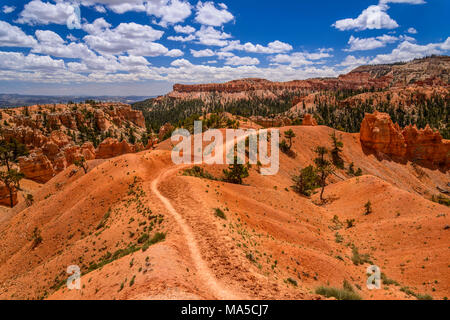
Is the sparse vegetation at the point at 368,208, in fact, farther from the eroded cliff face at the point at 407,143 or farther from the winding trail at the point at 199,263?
the eroded cliff face at the point at 407,143

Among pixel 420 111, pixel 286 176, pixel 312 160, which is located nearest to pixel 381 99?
pixel 420 111

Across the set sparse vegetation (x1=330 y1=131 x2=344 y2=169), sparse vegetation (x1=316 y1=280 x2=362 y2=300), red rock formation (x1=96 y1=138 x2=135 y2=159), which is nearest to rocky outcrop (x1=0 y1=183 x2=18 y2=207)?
red rock formation (x1=96 y1=138 x2=135 y2=159)

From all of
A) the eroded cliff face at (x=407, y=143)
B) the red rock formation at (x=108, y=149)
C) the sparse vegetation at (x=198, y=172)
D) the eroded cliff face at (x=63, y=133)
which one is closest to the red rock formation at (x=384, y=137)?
the eroded cliff face at (x=407, y=143)

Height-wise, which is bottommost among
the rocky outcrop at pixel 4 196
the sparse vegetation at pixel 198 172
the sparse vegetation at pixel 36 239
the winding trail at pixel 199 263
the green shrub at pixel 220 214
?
the rocky outcrop at pixel 4 196

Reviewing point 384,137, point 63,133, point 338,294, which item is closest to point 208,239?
point 338,294
